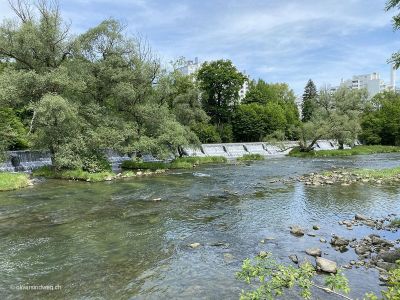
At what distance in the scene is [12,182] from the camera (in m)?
24.6

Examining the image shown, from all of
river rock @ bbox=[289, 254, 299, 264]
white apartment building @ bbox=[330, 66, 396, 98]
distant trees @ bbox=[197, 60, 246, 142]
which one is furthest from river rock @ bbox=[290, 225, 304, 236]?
white apartment building @ bbox=[330, 66, 396, 98]

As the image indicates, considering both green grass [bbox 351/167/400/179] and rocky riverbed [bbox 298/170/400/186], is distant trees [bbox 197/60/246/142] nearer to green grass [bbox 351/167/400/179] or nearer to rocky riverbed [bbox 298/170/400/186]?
rocky riverbed [bbox 298/170/400/186]

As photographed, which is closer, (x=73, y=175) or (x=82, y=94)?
(x=73, y=175)

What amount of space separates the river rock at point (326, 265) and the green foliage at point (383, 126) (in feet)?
245

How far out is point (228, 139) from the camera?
2840 inches

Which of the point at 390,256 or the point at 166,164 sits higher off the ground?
the point at 166,164

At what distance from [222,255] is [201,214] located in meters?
5.67

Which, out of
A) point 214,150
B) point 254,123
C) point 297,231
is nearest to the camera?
point 297,231

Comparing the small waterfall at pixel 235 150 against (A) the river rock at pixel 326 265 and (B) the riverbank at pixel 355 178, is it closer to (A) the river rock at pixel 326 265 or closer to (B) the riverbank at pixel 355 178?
(B) the riverbank at pixel 355 178

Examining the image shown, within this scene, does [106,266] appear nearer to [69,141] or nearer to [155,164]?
[69,141]

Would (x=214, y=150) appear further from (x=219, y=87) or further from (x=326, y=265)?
(x=326, y=265)

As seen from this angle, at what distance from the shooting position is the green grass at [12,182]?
78.7 feet

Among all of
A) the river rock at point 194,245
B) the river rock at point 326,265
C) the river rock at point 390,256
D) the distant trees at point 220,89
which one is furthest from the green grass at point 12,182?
the distant trees at point 220,89

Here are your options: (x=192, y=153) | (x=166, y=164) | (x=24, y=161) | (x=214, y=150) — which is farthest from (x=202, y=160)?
(x=24, y=161)
